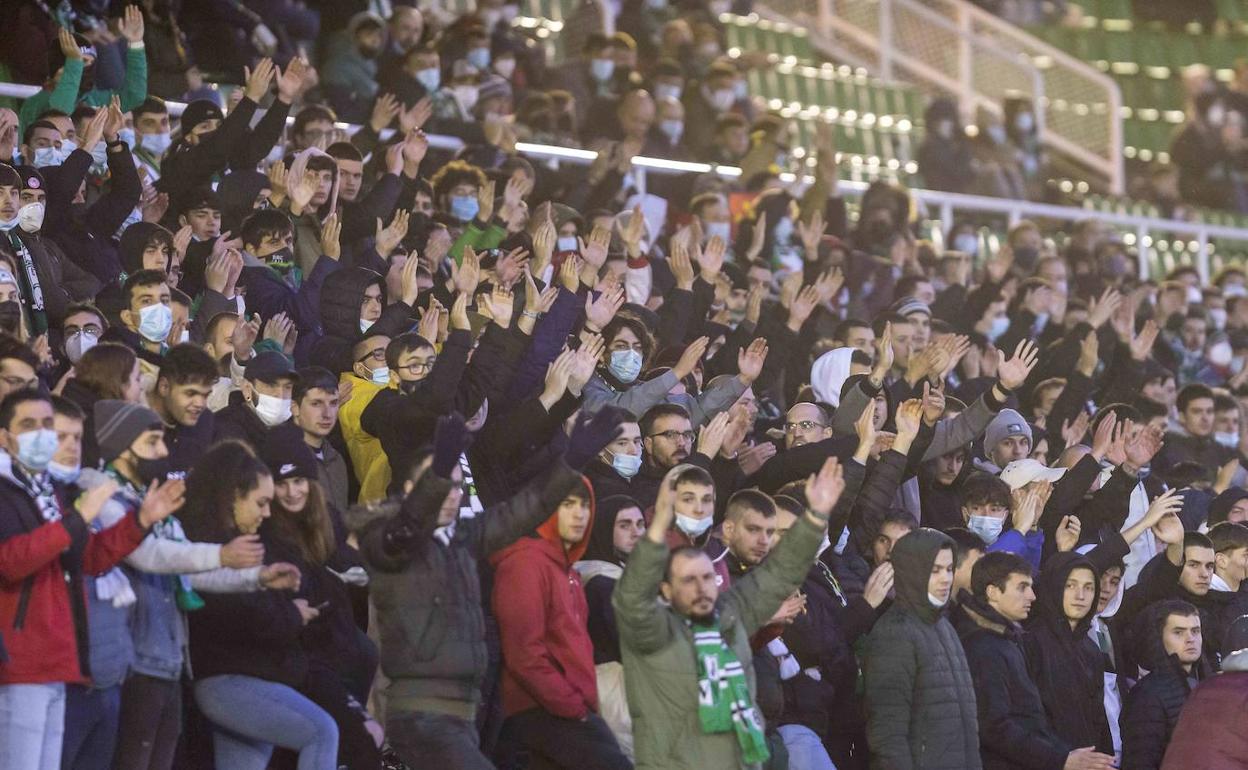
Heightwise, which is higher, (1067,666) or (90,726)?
(90,726)

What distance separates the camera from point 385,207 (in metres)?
11.9

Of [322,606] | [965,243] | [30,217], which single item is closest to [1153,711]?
[322,606]

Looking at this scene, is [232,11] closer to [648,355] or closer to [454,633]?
[648,355]

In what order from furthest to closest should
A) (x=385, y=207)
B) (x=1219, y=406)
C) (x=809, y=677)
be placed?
1. (x=1219, y=406)
2. (x=385, y=207)
3. (x=809, y=677)

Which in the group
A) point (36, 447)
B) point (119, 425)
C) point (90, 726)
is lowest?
point (90, 726)

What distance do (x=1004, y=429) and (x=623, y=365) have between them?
7.47 ft

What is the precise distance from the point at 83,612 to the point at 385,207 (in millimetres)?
4733

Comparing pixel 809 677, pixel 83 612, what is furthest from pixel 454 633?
pixel 809 677

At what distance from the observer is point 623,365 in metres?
10.6

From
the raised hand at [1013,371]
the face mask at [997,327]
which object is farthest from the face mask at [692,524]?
the face mask at [997,327]

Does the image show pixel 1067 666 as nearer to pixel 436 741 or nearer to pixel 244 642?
pixel 436 741

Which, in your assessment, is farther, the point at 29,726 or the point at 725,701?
the point at 725,701

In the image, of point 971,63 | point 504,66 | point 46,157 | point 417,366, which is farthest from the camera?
point 971,63

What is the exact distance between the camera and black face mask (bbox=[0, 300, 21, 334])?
8953mm
